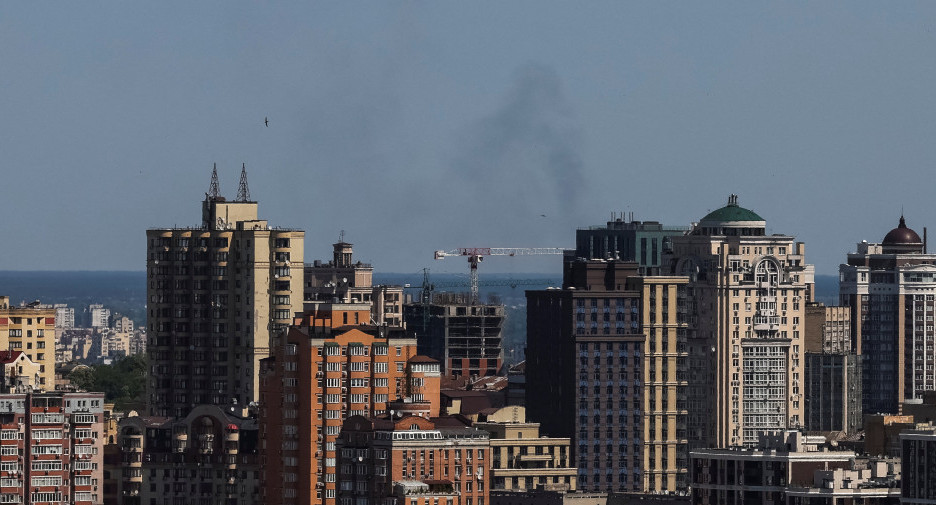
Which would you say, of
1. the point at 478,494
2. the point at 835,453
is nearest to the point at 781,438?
the point at 835,453

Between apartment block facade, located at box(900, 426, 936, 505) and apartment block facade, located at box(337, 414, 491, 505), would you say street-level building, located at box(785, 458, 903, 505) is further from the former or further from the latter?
apartment block facade, located at box(337, 414, 491, 505)

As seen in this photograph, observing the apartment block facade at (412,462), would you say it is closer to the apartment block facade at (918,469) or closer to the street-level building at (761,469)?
the street-level building at (761,469)

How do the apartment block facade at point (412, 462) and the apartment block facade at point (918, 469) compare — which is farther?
the apartment block facade at point (412, 462)

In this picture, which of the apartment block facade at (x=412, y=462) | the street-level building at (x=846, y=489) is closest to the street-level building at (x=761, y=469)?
the street-level building at (x=846, y=489)

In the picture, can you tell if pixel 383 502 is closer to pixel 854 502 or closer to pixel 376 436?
pixel 376 436

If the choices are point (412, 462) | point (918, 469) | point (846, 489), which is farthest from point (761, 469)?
point (412, 462)

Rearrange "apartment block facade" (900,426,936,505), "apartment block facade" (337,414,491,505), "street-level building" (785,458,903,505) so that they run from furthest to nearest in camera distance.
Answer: "apartment block facade" (337,414,491,505) → "street-level building" (785,458,903,505) → "apartment block facade" (900,426,936,505)

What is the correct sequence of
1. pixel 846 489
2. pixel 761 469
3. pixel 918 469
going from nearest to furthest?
1. pixel 918 469
2. pixel 846 489
3. pixel 761 469

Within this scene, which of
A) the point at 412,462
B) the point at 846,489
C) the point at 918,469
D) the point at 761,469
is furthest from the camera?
the point at 761,469

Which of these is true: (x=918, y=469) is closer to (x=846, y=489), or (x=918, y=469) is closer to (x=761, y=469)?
(x=846, y=489)

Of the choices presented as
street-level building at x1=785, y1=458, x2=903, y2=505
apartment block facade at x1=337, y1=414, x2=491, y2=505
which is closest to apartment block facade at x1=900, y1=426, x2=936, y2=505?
street-level building at x1=785, y1=458, x2=903, y2=505

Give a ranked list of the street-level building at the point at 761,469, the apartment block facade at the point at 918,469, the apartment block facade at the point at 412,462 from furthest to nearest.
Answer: the street-level building at the point at 761,469
the apartment block facade at the point at 412,462
the apartment block facade at the point at 918,469

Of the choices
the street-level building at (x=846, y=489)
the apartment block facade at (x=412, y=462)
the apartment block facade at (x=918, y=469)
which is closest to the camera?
the apartment block facade at (x=918, y=469)

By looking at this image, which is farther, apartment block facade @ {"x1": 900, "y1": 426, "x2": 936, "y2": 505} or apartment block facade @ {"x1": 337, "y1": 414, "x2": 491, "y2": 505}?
apartment block facade @ {"x1": 337, "y1": 414, "x2": 491, "y2": 505}
